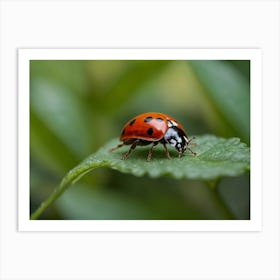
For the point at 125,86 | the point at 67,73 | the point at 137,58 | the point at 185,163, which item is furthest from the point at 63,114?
the point at 185,163

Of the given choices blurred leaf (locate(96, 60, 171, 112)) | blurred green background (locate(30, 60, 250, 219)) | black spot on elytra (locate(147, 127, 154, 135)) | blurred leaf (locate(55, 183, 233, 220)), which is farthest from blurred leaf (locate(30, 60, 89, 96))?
black spot on elytra (locate(147, 127, 154, 135))

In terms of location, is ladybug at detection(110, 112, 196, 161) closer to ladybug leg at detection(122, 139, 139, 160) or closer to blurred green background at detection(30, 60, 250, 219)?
ladybug leg at detection(122, 139, 139, 160)

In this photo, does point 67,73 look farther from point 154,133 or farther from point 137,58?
point 154,133

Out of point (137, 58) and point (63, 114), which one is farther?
point (63, 114)

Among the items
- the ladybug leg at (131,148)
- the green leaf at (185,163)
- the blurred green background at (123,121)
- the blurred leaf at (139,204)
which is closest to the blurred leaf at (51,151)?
the blurred green background at (123,121)

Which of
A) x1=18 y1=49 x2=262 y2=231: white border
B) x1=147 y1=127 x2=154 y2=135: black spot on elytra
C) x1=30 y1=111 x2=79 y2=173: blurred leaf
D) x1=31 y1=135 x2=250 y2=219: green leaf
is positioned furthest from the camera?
x1=30 y1=111 x2=79 y2=173: blurred leaf
